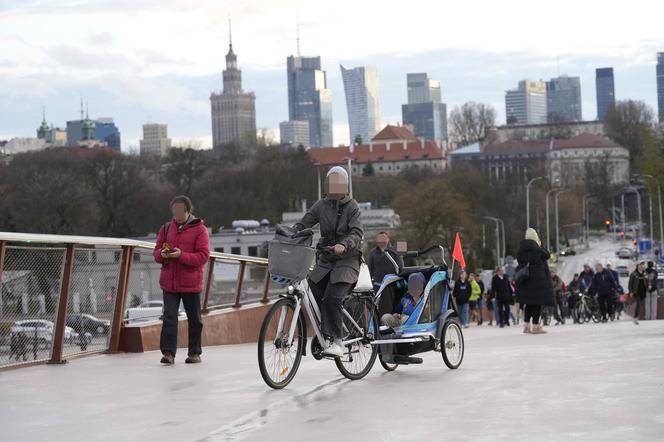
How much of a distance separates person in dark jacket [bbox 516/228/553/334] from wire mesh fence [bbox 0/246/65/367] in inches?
354

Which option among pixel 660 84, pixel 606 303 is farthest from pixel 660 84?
pixel 606 303

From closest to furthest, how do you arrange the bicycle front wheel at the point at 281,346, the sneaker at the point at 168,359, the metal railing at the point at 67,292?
the bicycle front wheel at the point at 281,346 → the metal railing at the point at 67,292 → the sneaker at the point at 168,359

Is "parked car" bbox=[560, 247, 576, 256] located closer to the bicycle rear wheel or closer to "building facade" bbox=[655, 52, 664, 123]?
"building facade" bbox=[655, 52, 664, 123]

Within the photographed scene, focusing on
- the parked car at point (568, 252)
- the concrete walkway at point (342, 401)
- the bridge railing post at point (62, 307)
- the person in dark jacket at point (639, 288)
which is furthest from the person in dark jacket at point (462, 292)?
the parked car at point (568, 252)

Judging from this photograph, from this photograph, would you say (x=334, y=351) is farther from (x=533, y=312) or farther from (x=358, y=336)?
(x=533, y=312)

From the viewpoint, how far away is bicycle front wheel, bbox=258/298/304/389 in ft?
35.0

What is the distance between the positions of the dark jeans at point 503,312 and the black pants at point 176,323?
73.5ft

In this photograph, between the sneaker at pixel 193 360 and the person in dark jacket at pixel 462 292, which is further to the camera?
the person in dark jacket at pixel 462 292

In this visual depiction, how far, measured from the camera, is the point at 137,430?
8.88 meters

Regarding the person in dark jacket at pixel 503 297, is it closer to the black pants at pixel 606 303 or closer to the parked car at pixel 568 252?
the black pants at pixel 606 303

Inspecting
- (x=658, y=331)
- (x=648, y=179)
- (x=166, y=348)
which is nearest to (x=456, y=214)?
(x=648, y=179)

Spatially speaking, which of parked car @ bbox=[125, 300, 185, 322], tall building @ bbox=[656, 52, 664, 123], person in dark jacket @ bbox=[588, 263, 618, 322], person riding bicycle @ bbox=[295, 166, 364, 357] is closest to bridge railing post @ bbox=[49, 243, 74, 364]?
parked car @ bbox=[125, 300, 185, 322]

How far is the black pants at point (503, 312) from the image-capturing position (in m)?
35.7

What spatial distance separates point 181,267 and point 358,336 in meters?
2.73
